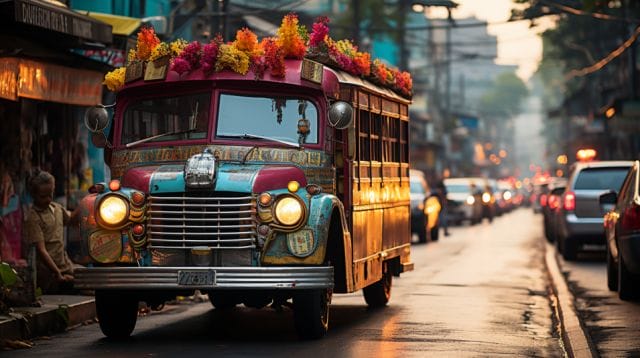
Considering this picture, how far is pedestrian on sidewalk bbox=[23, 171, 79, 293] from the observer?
50.3 ft

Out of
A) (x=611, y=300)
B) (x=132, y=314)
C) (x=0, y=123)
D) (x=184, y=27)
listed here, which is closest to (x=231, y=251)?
(x=132, y=314)

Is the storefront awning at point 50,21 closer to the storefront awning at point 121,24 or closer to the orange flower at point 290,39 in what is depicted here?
the storefront awning at point 121,24

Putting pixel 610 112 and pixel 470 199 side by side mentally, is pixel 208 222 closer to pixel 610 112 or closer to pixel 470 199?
pixel 610 112

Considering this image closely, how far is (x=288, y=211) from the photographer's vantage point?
12164 mm

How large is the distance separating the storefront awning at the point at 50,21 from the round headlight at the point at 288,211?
501 centimetres

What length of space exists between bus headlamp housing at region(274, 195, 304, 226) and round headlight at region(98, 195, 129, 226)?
1.30 metres

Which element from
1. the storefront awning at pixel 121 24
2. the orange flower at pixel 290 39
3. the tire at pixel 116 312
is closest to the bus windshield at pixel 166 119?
the orange flower at pixel 290 39

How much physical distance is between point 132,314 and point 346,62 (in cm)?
335

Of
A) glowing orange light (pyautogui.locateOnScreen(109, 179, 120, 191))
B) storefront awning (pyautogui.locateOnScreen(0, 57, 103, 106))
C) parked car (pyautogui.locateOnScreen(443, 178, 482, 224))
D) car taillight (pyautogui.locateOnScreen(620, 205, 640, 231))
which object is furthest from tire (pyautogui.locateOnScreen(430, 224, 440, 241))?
glowing orange light (pyautogui.locateOnScreen(109, 179, 120, 191))

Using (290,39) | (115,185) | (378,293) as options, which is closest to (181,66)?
(290,39)

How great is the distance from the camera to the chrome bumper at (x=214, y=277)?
11938 mm

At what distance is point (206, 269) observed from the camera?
1204cm

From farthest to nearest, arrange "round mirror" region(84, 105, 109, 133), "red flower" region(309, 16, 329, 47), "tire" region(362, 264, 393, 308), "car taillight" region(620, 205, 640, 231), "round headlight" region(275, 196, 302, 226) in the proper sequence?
"tire" region(362, 264, 393, 308), "car taillight" region(620, 205, 640, 231), "red flower" region(309, 16, 329, 47), "round mirror" region(84, 105, 109, 133), "round headlight" region(275, 196, 302, 226)

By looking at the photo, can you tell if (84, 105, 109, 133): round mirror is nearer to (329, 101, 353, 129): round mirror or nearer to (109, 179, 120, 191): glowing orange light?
(109, 179, 120, 191): glowing orange light
